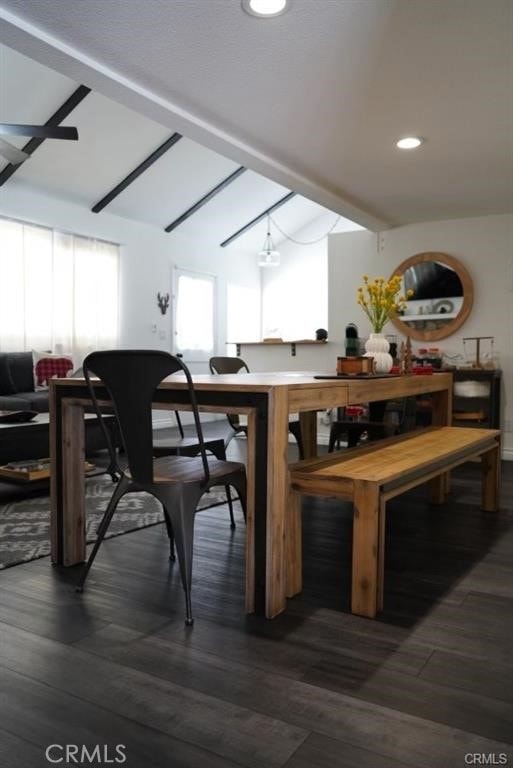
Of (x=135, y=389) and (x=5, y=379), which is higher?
(x=135, y=389)

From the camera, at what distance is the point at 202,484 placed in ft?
6.51

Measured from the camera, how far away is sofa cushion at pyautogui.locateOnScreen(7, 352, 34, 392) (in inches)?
208

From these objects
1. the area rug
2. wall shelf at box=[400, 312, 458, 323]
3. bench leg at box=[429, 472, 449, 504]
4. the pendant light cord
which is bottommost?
the area rug

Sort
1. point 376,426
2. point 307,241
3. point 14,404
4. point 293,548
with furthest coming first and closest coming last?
point 307,241, point 14,404, point 376,426, point 293,548

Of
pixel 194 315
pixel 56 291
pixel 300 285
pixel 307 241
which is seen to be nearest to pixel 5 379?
pixel 56 291

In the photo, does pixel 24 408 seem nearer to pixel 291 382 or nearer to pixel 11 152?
pixel 11 152

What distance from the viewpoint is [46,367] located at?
546 cm

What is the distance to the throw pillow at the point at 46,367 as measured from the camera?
543 centimetres

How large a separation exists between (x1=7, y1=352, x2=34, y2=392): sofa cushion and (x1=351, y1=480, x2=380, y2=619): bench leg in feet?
13.7

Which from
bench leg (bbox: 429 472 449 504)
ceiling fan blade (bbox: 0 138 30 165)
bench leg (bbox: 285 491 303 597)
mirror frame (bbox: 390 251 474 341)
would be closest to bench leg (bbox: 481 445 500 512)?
bench leg (bbox: 429 472 449 504)

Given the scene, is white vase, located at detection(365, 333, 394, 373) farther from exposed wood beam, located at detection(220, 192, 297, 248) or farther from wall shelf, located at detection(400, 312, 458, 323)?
exposed wood beam, located at detection(220, 192, 297, 248)

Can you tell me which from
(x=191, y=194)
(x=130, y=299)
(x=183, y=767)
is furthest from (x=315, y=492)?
(x=191, y=194)

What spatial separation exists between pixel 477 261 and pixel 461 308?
433 mm

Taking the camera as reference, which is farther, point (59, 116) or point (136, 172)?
point (136, 172)
